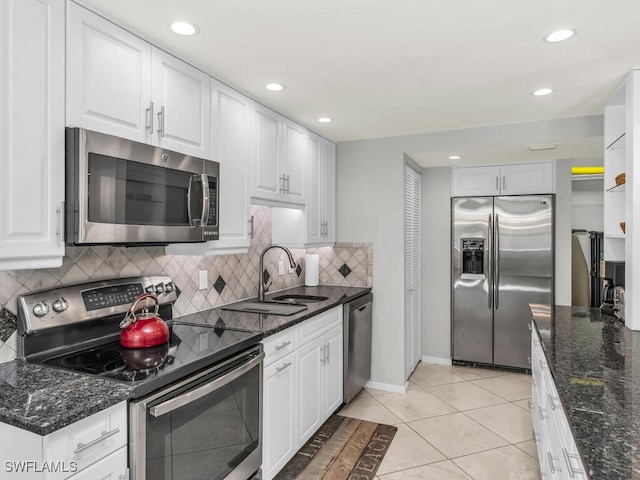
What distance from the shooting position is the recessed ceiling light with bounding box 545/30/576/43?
187 cm

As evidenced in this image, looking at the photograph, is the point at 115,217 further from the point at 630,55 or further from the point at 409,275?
the point at 409,275

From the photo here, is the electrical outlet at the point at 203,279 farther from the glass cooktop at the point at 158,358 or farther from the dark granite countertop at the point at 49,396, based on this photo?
the dark granite countertop at the point at 49,396

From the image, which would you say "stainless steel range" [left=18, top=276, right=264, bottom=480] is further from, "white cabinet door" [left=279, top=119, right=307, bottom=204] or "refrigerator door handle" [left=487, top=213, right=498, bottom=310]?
"refrigerator door handle" [left=487, top=213, right=498, bottom=310]

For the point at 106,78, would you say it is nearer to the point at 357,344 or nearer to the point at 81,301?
the point at 81,301

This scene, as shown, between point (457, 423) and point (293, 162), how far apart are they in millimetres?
2384

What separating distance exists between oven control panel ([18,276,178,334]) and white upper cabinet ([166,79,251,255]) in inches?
11.2

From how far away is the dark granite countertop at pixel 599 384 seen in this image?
3.40 feet

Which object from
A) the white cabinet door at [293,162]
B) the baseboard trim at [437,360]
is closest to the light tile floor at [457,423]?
the baseboard trim at [437,360]

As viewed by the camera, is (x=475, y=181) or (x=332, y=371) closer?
(x=332, y=371)

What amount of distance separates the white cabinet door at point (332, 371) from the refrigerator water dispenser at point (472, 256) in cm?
194

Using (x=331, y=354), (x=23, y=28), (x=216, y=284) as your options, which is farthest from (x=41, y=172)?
(x=331, y=354)

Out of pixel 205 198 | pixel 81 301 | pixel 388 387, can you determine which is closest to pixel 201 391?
pixel 81 301

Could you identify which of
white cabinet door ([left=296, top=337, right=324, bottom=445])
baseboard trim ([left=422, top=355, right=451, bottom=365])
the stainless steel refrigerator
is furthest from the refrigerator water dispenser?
white cabinet door ([left=296, top=337, right=324, bottom=445])

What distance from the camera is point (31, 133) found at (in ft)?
4.72
